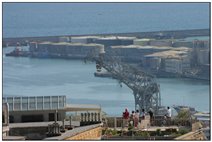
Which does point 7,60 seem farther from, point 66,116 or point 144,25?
point 66,116

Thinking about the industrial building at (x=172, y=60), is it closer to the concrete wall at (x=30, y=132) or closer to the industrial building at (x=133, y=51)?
the industrial building at (x=133, y=51)

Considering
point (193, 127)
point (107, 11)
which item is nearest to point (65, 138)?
point (193, 127)

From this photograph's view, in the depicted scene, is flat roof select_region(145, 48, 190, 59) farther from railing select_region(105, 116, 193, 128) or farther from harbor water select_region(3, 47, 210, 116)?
railing select_region(105, 116, 193, 128)

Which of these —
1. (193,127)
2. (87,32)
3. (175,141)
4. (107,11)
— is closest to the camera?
(175,141)

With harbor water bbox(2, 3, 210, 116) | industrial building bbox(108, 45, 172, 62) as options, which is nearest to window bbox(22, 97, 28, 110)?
harbor water bbox(2, 3, 210, 116)

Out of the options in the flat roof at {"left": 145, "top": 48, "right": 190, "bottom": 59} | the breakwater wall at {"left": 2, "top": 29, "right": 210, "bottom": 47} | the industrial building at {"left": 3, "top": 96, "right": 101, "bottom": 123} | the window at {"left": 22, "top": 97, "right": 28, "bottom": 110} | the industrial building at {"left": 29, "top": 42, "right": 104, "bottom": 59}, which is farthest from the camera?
the breakwater wall at {"left": 2, "top": 29, "right": 210, "bottom": 47}

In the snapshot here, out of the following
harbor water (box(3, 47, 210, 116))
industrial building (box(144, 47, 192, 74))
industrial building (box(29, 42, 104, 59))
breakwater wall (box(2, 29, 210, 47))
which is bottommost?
harbor water (box(3, 47, 210, 116))

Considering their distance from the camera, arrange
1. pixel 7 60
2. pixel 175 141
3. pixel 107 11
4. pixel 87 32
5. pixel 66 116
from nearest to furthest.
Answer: pixel 175 141 → pixel 66 116 → pixel 7 60 → pixel 87 32 → pixel 107 11
